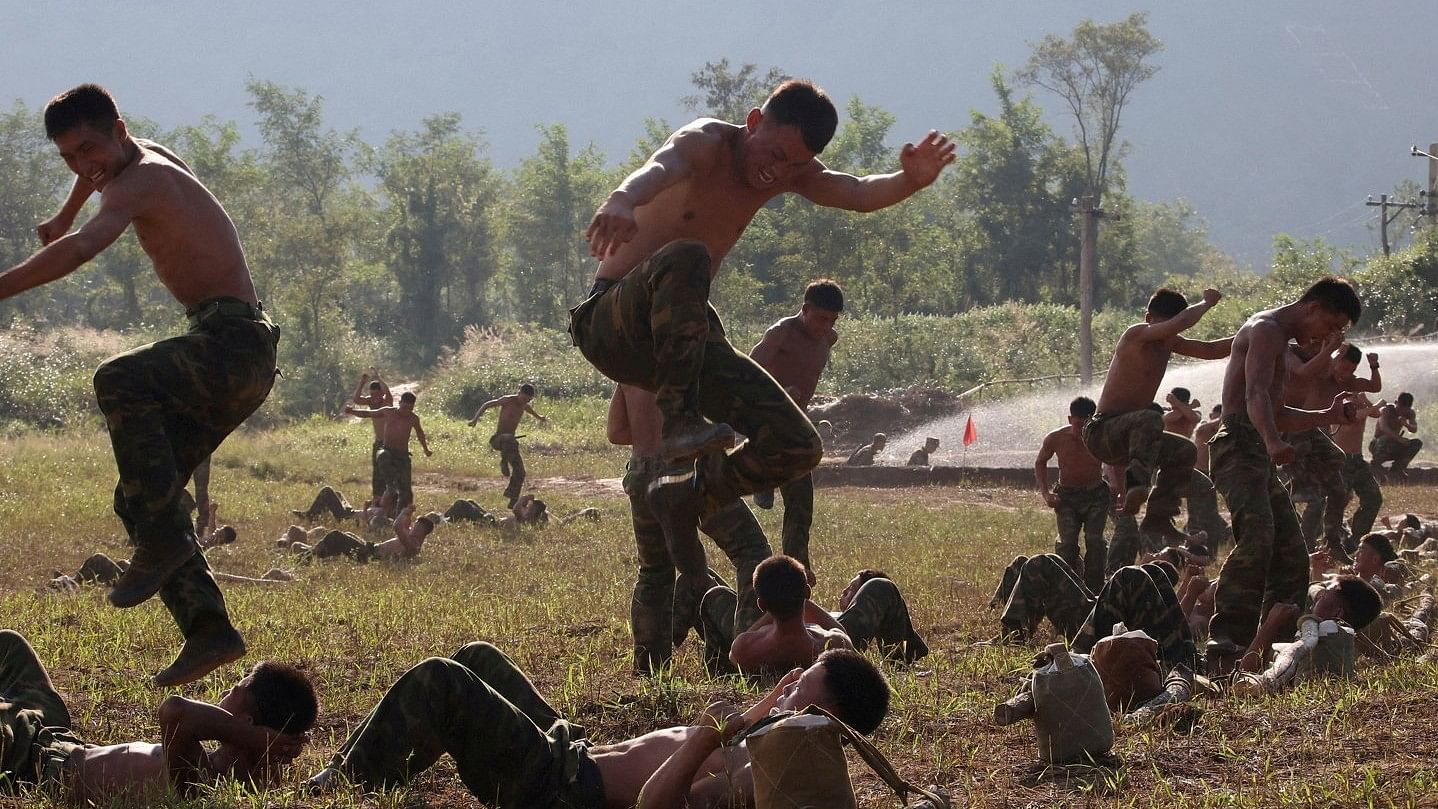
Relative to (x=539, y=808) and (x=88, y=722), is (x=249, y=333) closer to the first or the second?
(x=88, y=722)

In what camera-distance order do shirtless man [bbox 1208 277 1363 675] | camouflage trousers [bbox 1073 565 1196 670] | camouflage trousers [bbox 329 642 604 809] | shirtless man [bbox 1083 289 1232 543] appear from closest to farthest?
camouflage trousers [bbox 329 642 604 809], camouflage trousers [bbox 1073 565 1196 670], shirtless man [bbox 1208 277 1363 675], shirtless man [bbox 1083 289 1232 543]

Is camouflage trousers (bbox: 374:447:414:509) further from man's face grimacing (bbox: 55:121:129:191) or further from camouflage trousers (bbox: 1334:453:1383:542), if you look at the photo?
man's face grimacing (bbox: 55:121:129:191)

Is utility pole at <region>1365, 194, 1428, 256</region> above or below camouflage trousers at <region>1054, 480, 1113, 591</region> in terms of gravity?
above

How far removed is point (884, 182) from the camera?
6609 millimetres

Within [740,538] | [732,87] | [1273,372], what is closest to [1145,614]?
[1273,372]

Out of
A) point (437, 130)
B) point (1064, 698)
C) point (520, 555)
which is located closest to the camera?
point (1064, 698)

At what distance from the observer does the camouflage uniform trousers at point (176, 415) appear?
18.2 ft

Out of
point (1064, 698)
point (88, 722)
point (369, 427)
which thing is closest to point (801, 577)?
point (1064, 698)

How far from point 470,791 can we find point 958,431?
28527 millimetres

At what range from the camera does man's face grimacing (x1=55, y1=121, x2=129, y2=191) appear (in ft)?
18.4

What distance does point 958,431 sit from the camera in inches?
1297

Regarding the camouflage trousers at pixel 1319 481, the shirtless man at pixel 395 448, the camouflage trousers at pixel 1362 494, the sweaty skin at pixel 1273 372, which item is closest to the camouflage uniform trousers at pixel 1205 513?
the camouflage trousers at pixel 1319 481

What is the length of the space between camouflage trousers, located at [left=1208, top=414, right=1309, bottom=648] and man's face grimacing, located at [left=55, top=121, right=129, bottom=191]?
5.86m

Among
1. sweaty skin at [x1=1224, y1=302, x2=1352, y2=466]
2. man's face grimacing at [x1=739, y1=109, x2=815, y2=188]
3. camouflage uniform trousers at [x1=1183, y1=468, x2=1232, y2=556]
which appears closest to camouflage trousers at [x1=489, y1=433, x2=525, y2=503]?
camouflage uniform trousers at [x1=1183, y1=468, x2=1232, y2=556]
